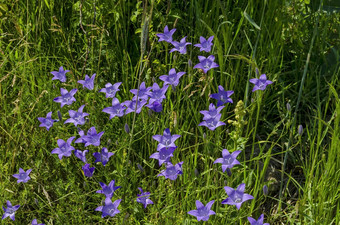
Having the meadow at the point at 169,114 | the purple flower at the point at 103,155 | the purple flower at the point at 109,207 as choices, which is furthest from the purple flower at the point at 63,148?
the purple flower at the point at 109,207

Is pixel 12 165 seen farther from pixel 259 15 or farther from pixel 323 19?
pixel 323 19

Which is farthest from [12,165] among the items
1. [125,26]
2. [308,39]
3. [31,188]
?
[308,39]

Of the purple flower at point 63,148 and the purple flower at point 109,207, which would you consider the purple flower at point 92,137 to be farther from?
the purple flower at point 109,207

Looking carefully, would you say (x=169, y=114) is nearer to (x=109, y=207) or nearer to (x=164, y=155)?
(x=164, y=155)

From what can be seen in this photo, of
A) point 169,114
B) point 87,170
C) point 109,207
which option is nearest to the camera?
point 109,207

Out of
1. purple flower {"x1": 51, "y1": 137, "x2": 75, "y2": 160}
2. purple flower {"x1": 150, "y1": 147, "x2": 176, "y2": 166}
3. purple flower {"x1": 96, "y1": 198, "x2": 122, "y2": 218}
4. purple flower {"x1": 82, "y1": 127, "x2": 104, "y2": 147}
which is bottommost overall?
purple flower {"x1": 96, "y1": 198, "x2": 122, "y2": 218}

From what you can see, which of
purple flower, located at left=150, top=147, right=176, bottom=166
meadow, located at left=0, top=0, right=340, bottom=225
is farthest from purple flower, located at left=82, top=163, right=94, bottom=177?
purple flower, located at left=150, top=147, right=176, bottom=166

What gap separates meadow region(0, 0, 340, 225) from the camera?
2.13 metres

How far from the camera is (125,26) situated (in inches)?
113

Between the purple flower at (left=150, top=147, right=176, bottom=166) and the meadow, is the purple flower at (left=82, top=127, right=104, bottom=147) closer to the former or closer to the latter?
the meadow

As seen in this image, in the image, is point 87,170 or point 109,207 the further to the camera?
Result: point 87,170

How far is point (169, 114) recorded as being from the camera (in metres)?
2.34

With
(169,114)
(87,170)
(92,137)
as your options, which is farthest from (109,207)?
(169,114)

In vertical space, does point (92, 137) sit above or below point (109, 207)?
above
